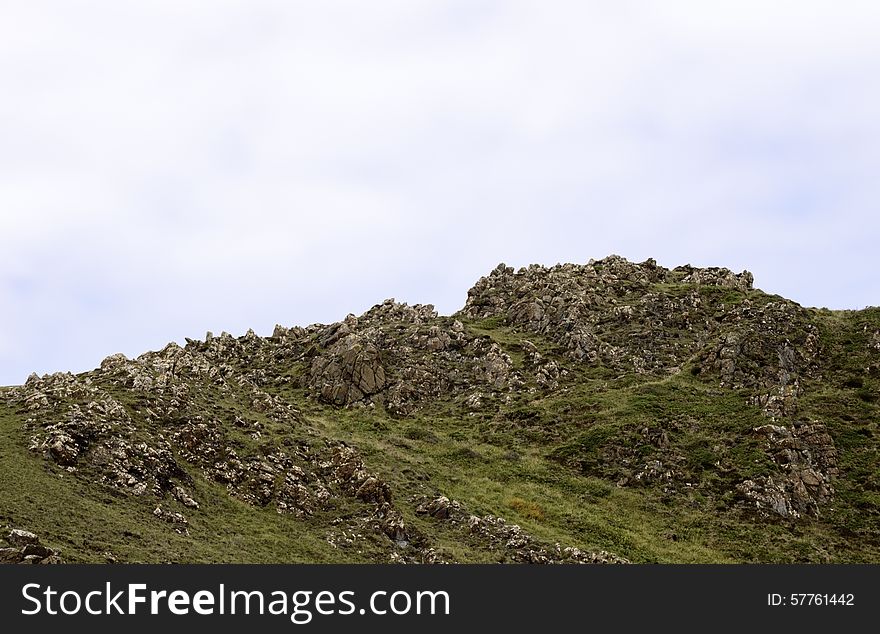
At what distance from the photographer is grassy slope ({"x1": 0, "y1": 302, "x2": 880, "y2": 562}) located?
39531mm

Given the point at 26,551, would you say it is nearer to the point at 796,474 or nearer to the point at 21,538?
the point at 21,538

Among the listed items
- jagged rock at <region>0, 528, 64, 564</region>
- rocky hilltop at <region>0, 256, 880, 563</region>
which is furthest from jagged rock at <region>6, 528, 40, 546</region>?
rocky hilltop at <region>0, 256, 880, 563</region>

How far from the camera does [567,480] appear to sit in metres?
61.1

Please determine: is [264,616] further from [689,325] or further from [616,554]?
[689,325]

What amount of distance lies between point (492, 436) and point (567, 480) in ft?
33.0

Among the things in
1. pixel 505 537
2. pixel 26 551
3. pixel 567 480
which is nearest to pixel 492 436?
pixel 567 480

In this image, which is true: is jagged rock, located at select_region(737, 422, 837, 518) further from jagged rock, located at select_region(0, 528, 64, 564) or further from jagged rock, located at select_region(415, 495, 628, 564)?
jagged rock, located at select_region(0, 528, 64, 564)

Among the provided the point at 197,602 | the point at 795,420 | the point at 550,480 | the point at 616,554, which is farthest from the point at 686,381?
the point at 197,602

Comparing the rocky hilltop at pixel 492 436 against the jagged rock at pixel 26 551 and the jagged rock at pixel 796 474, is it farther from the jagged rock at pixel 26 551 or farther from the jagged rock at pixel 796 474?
the jagged rock at pixel 26 551

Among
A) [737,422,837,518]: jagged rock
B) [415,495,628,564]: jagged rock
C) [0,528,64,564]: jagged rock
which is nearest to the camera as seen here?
[0,528,64,564]: jagged rock

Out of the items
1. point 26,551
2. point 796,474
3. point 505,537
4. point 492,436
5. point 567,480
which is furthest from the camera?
point 492,436

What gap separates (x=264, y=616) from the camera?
28766 millimetres

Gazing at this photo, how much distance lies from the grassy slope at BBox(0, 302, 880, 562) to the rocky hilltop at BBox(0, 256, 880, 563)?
194mm

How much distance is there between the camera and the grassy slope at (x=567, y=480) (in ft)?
130
